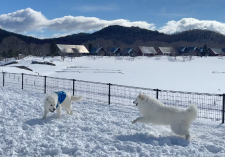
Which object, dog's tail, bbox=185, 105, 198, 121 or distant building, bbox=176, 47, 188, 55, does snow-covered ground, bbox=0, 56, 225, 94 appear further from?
distant building, bbox=176, 47, 188, 55

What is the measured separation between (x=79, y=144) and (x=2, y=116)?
157 inches

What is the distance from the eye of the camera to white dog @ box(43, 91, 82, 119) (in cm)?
756

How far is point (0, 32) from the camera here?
175m

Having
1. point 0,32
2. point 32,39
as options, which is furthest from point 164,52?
point 0,32

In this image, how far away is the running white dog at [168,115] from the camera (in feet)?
19.4

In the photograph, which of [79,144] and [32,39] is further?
[32,39]

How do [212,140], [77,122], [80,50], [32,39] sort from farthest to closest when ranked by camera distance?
[32,39] → [80,50] → [77,122] → [212,140]

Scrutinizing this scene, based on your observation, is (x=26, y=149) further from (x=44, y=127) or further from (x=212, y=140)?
(x=212, y=140)

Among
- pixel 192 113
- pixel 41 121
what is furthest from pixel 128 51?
pixel 192 113

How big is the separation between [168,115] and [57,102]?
12.4 feet

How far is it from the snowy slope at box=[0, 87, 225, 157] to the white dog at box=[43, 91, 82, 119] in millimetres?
Answer: 301

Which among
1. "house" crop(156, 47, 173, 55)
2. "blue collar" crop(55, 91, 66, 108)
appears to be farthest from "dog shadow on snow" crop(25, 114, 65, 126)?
"house" crop(156, 47, 173, 55)

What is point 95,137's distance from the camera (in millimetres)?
6055

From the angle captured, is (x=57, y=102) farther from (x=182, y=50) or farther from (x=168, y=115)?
(x=182, y=50)
